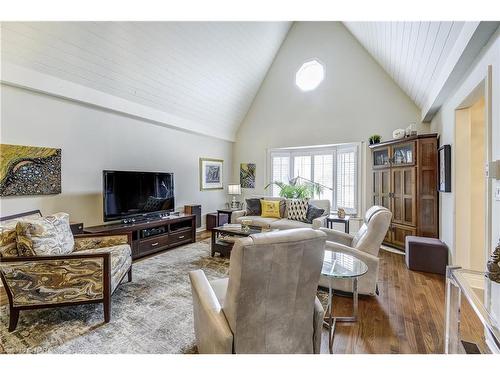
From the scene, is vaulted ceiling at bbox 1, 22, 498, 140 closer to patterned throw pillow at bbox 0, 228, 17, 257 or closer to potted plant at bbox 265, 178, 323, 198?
patterned throw pillow at bbox 0, 228, 17, 257

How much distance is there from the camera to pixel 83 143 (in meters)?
3.68

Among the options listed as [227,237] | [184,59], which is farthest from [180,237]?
[184,59]

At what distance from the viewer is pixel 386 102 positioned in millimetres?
4988

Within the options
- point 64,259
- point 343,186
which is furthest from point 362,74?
point 64,259

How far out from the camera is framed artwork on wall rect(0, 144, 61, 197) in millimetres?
2881

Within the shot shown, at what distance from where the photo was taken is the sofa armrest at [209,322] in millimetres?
1259

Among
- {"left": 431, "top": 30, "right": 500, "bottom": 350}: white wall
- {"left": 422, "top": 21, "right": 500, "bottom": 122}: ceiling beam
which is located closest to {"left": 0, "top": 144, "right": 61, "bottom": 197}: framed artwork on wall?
{"left": 431, "top": 30, "right": 500, "bottom": 350}: white wall

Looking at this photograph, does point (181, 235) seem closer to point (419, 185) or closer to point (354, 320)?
point (354, 320)

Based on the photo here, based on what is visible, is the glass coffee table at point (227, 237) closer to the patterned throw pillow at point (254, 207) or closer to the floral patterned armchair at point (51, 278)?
the patterned throw pillow at point (254, 207)

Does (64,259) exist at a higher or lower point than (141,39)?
lower

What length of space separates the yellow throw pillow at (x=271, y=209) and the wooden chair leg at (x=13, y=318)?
3936 millimetres
